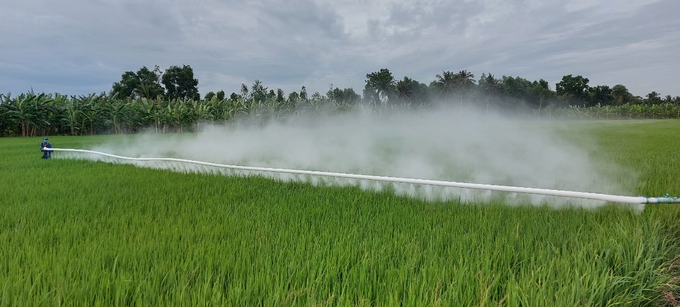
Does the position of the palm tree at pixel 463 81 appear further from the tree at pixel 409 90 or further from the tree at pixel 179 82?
the tree at pixel 179 82

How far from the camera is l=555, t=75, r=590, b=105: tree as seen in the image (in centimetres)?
4778

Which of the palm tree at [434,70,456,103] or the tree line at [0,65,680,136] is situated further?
the palm tree at [434,70,456,103]

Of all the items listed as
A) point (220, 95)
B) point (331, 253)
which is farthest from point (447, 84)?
point (331, 253)

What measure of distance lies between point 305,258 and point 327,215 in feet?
2.68

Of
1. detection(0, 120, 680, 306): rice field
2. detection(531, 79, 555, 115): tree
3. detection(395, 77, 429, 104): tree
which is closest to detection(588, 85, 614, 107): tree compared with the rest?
detection(531, 79, 555, 115): tree

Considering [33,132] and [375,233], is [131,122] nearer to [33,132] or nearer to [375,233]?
[33,132]

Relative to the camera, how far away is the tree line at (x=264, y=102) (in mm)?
17172

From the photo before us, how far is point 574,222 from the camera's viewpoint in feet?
7.25

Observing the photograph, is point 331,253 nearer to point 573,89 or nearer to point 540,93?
point 540,93

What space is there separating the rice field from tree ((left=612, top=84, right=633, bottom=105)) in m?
68.3

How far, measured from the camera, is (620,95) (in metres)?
55.4

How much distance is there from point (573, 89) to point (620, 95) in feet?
48.5

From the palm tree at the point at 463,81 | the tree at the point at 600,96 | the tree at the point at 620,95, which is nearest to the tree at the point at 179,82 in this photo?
the palm tree at the point at 463,81

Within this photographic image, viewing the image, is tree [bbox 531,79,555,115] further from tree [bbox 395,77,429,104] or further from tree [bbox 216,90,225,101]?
tree [bbox 216,90,225,101]
